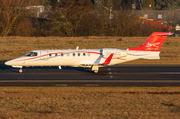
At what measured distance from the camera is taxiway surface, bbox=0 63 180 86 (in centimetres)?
2252

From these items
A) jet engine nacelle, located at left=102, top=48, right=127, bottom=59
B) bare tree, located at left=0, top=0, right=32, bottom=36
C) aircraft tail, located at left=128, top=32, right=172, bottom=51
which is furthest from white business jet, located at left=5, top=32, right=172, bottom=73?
bare tree, located at left=0, top=0, right=32, bottom=36

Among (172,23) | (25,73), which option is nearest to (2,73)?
(25,73)

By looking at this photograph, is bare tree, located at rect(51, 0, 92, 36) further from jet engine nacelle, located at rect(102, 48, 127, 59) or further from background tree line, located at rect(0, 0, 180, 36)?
jet engine nacelle, located at rect(102, 48, 127, 59)

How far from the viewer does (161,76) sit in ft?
83.6

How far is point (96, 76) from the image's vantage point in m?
25.6

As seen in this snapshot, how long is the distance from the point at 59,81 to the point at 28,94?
5561 millimetres

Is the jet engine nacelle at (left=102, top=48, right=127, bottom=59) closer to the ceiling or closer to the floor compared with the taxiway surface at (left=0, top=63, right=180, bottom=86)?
closer to the ceiling

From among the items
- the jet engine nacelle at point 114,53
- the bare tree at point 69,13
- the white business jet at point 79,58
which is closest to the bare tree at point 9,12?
the bare tree at point 69,13

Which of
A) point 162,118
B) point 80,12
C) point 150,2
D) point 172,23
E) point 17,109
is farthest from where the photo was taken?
point 150,2

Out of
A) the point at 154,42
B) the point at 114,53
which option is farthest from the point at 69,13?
the point at 114,53

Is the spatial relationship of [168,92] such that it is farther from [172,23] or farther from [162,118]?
[172,23]

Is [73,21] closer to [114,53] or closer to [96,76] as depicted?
[114,53]

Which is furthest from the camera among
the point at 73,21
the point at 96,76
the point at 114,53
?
the point at 73,21

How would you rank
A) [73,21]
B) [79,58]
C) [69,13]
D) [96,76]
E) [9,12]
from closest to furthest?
[96,76] → [79,58] → [69,13] → [9,12] → [73,21]
